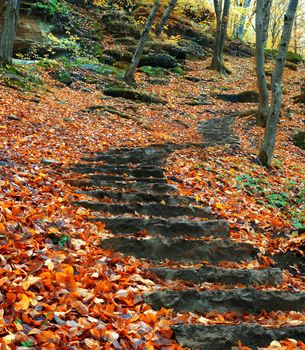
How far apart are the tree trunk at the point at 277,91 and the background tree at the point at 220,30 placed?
13.7 metres

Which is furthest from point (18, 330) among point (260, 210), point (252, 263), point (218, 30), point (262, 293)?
point (218, 30)

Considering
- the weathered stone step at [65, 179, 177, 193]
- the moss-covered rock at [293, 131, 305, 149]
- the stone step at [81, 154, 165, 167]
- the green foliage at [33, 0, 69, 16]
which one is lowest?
the weathered stone step at [65, 179, 177, 193]

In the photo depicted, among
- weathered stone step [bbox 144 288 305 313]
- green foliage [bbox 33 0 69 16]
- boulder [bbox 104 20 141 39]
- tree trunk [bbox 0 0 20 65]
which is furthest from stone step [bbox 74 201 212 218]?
boulder [bbox 104 20 141 39]

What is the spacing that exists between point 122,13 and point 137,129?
1788 centimetres

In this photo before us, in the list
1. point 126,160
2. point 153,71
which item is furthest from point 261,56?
point 153,71

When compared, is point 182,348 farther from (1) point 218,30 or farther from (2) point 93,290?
(1) point 218,30

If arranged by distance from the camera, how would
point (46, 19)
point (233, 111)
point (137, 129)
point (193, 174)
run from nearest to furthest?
point (193, 174) → point (137, 129) → point (233, 111) → point (46, 19)

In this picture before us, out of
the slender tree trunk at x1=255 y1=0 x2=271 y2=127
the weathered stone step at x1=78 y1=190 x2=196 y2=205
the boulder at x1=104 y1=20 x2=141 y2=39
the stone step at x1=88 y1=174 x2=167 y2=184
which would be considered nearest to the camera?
the weathered stone step at x1=78 y1=190 x2=196 y2=205

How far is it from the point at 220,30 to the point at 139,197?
64.2 ft

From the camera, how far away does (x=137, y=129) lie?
37.8 ft

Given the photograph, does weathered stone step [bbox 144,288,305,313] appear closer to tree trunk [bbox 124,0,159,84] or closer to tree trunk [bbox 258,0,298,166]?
tree trunk [bbox 258,0,298,166]

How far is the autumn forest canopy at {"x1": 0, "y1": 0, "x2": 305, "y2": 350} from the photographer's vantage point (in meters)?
3.27

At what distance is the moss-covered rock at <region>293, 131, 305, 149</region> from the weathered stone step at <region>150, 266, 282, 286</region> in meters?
9.77

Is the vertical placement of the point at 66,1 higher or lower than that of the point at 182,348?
higher
